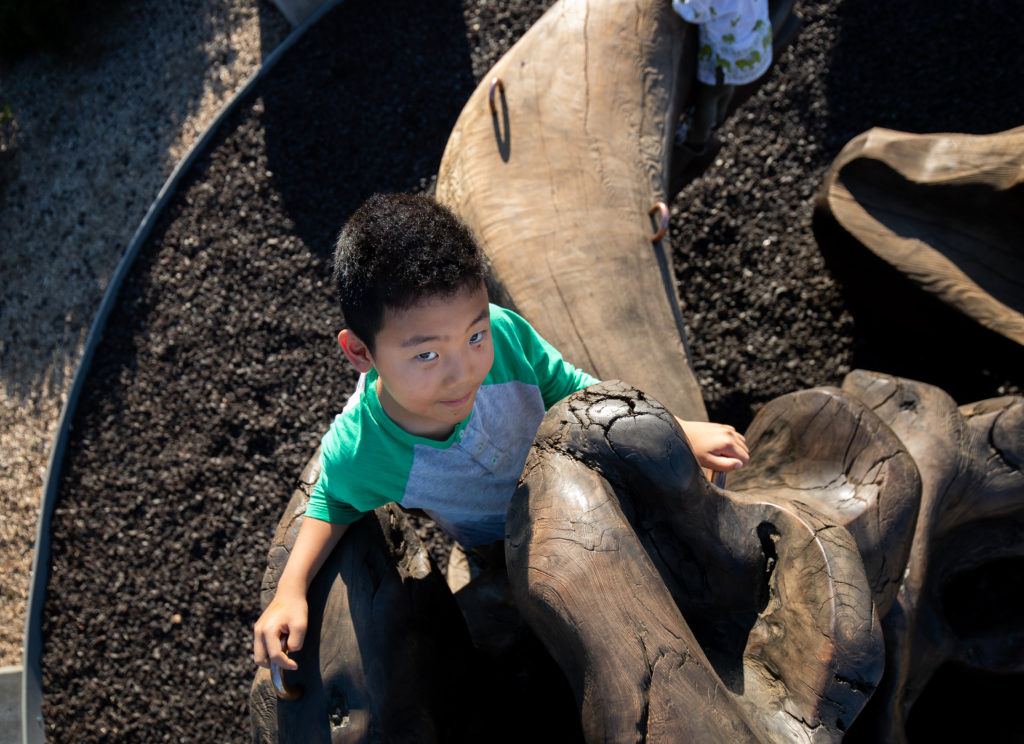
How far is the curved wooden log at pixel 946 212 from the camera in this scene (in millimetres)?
2561

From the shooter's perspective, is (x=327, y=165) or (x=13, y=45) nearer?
(x=327, y=165)

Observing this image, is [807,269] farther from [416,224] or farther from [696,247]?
[416,224]

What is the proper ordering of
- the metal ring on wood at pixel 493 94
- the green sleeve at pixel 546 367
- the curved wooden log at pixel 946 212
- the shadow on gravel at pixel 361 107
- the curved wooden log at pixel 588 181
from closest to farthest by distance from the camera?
the green sleeve at pixel 546 367
the curved wooden log at pixel 588 181
the metal ring on wood at pixel 493 94
the curved wooden log at pixel 946 212
the shadow on gravel at pixel 361 107

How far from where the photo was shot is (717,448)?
5.45ft

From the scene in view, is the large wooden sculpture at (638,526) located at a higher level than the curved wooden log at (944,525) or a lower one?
higher

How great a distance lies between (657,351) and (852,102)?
2010 millimetres

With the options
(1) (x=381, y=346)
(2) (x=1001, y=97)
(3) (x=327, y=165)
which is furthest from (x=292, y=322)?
(2) (x=1001, y=97)

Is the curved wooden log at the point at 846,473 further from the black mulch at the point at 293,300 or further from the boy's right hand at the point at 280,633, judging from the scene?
the black mulch at the point at 293,300

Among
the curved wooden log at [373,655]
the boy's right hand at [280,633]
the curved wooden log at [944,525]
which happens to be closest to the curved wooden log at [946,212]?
the curved wooden log at [944,525]

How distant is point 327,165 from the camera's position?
359cm

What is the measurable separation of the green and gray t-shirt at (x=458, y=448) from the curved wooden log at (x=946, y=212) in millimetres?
1405

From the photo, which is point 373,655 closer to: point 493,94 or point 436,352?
point 436,352

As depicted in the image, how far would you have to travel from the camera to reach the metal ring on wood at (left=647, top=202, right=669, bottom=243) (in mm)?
2271

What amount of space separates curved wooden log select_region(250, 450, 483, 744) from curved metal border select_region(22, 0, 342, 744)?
161cm
